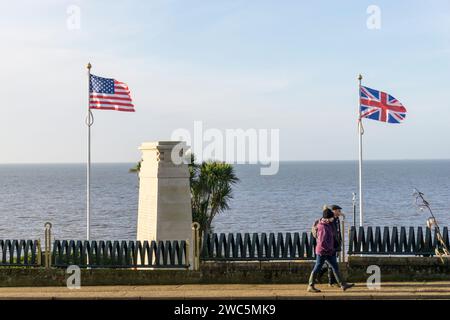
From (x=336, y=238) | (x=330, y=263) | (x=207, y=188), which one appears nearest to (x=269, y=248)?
(x=330, y=263)

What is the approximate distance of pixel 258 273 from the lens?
16.1m

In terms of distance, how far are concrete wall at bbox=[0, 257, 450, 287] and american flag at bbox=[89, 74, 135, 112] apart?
39.1ft

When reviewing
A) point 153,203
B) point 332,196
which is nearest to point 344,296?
point 153,203

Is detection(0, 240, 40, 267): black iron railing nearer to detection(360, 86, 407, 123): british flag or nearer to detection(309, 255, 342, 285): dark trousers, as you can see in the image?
detection(309, 255, 342, 285): dark trousers

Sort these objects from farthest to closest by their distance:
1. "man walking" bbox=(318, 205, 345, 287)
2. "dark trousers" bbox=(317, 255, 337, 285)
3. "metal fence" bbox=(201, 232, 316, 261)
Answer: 1. "metal fence" bbox=(201, 232, 316, 261)
2. "dark trousers" bbox=(317, 255, 337, 285)
3. "man walking" bbox=(318, 205, 345, 287)

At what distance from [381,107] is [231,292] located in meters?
14.5

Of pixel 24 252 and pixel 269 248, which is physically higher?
pixel 269 248

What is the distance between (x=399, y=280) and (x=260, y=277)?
10.6 feet

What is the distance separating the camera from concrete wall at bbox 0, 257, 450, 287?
52.4 feet

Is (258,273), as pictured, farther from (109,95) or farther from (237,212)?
(237,212)

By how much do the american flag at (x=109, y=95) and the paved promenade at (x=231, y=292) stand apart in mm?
12440

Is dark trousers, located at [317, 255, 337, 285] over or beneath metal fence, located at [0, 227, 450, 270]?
beneath

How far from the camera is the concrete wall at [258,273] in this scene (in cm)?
1598

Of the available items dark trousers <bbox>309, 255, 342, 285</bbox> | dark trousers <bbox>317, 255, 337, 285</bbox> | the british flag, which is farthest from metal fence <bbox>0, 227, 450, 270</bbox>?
the british flag
